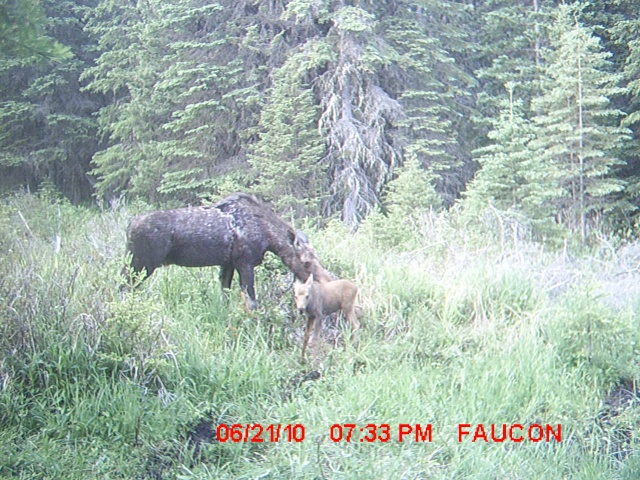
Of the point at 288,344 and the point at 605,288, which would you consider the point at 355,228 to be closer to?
the point at 605,288

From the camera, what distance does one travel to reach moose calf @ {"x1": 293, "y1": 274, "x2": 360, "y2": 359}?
275 inches

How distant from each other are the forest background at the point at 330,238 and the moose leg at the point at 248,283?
224 millimetres

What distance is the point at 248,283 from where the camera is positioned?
7707 mm

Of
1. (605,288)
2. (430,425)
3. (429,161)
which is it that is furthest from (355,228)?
(430,425)

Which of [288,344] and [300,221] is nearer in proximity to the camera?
[288,344]

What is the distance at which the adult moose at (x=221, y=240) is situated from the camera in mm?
7531

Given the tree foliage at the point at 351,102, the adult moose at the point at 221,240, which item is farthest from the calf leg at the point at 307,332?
the tree foliage at the point at 351,102

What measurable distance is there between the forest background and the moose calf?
293 millimetres

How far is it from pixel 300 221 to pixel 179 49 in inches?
225

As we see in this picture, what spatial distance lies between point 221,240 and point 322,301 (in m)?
1.25

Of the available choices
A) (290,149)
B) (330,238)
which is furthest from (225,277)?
(290,149)

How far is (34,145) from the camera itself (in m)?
21.4

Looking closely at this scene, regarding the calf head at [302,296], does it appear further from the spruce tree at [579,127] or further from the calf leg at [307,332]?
the spruce tree at [579,127]

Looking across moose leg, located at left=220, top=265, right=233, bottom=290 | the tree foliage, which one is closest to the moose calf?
moose leg, located at left=220, top=265, right=233, bottom=290
